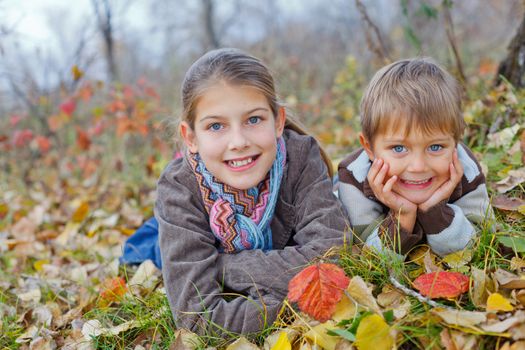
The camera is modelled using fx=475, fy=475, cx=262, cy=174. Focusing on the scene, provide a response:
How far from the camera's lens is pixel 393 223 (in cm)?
211

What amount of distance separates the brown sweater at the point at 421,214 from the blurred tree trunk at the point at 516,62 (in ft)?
4.61

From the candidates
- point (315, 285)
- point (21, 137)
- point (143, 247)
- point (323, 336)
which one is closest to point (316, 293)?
point (315, 285)

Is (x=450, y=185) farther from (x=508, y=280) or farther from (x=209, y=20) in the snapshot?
(x=209, y=20)

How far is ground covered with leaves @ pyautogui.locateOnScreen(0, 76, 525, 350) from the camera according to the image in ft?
5.13

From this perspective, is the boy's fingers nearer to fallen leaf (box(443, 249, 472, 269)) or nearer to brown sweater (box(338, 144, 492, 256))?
brown sweater (box(338, 144, 492, 256))

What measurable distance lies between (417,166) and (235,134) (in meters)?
0.79

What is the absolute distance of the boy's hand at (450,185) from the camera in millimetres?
2062

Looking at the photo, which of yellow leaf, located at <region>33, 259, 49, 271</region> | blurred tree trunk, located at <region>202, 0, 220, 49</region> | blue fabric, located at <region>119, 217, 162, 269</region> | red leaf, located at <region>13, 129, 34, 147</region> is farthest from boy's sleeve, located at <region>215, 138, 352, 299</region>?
blurred tree trunk, located at <region>202, 0, 220, 49</region>

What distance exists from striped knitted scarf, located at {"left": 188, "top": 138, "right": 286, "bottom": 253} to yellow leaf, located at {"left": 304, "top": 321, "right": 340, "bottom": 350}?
0.58 meters

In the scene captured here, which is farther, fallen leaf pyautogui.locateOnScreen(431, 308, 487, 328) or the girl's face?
the girl's face

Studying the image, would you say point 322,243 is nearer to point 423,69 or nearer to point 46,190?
point 423,69

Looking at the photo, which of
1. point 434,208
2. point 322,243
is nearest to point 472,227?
point 434,208

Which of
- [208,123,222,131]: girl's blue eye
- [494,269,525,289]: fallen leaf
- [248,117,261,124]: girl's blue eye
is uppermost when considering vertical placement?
[248,117,261,124]: girl's blue eye

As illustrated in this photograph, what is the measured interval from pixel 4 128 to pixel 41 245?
4.54 m
